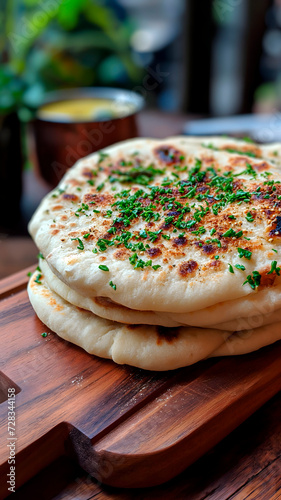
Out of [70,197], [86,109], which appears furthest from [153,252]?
[86,109]

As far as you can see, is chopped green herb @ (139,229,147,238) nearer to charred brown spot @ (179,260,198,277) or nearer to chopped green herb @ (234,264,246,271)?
charred brown spot @ (179,260,198,277)

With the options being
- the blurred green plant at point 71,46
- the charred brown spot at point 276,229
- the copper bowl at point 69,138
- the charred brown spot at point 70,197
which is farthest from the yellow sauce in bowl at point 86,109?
the charred brown spot at point 276,229

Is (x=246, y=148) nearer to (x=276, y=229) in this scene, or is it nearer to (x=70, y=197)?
(x=276, y=229)

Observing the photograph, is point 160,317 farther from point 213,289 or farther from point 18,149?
point 18,149

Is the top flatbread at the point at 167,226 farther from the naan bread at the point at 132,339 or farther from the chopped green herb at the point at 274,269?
the naan bread at the point at 132,339

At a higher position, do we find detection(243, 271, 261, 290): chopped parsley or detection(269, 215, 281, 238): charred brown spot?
detection(269, 215, 281, 238): charred brown spot

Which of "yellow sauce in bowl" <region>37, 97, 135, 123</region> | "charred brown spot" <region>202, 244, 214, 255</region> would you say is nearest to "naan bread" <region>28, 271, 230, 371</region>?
"charred brown spot" <region>202, 244, 214, 255</region>

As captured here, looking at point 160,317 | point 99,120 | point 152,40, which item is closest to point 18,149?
point 99,120
